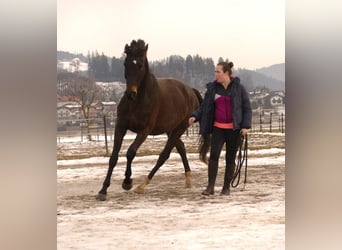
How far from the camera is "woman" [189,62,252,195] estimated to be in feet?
7.27

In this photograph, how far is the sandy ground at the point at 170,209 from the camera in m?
1.89

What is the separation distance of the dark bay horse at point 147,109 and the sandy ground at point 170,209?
0.12 feet

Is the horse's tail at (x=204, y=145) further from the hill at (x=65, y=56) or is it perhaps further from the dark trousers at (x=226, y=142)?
the hill at (x=65, y=56)

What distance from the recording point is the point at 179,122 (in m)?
2.40

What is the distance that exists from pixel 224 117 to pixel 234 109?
0.07 m

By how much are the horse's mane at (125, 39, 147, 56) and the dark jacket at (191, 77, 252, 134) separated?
359 millimetres

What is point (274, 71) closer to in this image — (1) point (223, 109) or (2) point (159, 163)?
(1) point (223, 109)

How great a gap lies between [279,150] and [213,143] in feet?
1.01

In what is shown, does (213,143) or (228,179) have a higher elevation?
(213,143)

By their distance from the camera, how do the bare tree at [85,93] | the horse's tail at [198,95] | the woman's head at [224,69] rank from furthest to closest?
the horse's tail at [198,95], the woman's head at [224,69], the bare tree at [85,93]

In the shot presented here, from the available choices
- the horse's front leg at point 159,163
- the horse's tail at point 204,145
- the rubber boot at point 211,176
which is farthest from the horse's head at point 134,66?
the rubber boot at point 211,176
